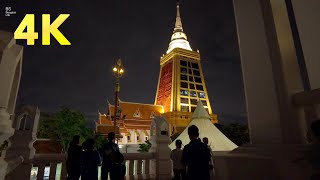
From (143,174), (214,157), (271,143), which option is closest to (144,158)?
(143,174)

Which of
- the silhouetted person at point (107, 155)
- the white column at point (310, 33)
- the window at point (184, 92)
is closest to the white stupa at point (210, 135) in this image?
the silhouetted person at point (107, 155)

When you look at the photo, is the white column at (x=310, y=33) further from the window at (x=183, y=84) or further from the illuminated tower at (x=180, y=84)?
the window at (x=183, y=84)

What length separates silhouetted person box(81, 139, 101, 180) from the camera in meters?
4.61

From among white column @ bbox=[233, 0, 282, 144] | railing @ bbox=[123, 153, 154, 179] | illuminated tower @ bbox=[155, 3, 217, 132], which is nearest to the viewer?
white column @ bbox=[233, 0, 282, 144]

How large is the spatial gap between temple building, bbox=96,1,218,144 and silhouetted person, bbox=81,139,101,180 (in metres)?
28.9

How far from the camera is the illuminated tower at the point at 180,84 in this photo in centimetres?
4416

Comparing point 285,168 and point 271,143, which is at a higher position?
point 271,143

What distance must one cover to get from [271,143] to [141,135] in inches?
1475

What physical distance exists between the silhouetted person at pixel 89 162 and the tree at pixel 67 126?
27226 millimetres

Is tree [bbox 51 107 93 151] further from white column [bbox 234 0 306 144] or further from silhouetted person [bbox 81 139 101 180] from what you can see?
white column [bbox 234 0 306 144]

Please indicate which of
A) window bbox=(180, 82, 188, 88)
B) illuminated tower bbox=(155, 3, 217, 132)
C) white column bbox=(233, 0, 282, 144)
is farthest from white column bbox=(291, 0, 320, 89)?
window bbox=(180, 82, 188, 88)

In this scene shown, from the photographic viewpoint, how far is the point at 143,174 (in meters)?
7.37

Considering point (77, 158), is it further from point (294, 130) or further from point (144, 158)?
point (294, 130)

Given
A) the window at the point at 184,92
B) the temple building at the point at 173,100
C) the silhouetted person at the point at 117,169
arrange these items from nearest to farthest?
the silhouetted person at the point at 117,169 → the temple building at the point at 173,100 → the window at the point at 184,92
